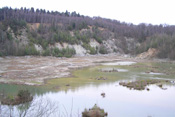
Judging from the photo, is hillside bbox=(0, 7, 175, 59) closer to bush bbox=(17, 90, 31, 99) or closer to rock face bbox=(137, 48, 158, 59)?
rock face bbox=(137, 48, 158, 59)

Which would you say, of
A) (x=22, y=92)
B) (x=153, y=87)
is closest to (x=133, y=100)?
(x=153, y=87)

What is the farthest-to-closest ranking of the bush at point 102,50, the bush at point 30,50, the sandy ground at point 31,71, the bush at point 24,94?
the bush at point 102,50
the bush at point 30,50
the sandy ground at point 31,71
the bush at point 24,94

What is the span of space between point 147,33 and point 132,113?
107 meters

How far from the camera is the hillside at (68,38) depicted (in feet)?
240

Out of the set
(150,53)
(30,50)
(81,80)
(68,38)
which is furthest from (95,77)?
(68,38)

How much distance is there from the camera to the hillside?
73062mm

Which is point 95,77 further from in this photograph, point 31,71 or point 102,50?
point 102,50

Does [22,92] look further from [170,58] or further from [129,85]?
[170,58]

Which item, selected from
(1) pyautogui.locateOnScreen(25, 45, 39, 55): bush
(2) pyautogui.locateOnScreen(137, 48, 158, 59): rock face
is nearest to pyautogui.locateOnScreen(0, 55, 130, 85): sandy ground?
(1) pyautogui.locateOnScreen(25, 45, 39, 55): bush

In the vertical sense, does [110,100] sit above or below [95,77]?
below

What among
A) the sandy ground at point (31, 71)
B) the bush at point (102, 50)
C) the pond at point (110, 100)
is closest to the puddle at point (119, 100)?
the pond at point (110, 100)

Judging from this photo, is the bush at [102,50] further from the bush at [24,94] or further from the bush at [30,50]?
the bush at [24,94]

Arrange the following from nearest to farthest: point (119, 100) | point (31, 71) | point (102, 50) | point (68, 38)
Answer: point (119, 100), point (31, 71), point (68, 38), point (102, 50)

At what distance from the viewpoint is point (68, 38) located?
295 feet
